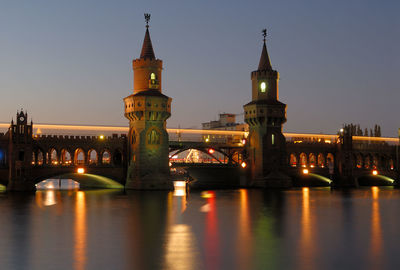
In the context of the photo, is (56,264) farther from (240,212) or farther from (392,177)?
(392,177)

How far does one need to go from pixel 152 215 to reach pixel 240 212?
8.06 m

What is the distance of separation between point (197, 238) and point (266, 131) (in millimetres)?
64151

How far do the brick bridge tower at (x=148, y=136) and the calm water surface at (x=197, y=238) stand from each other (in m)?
32.0

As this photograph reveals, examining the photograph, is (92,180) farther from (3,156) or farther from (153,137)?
(3,156)

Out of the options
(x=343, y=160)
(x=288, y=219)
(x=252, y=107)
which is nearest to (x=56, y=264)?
(x=288, y=219)

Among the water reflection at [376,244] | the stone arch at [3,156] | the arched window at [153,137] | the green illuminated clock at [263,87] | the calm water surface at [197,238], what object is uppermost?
the green illuminated clock at [263,87]

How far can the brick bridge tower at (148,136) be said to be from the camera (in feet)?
265

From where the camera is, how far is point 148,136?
8125 centimetres

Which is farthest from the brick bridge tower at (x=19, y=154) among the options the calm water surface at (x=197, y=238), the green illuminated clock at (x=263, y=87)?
the green illuminated clock at (x=263, y=87)

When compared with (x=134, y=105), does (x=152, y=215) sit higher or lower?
lower

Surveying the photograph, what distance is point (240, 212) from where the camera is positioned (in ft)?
149

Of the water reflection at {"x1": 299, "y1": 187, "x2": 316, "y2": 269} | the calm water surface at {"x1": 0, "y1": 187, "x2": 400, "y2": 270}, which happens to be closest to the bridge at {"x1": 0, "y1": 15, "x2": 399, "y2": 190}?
the calm water surface at {"x1": 0, "y1": 187, "x2": 400, "y2": 270}

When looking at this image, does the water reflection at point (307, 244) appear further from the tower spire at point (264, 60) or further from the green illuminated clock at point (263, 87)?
the tower spire at point (264, 60)

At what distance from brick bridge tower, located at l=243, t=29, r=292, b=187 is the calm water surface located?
4350 centimetres
